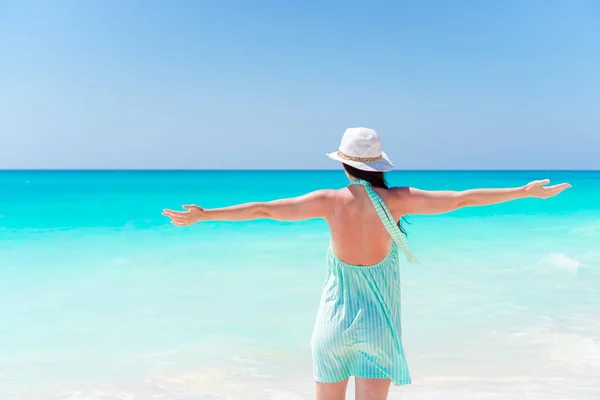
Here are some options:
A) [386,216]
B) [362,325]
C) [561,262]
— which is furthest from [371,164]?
[561,262]

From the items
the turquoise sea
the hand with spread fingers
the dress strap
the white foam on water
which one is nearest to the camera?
the dress strap

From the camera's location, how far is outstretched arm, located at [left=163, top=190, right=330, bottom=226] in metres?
2.31

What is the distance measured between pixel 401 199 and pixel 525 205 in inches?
898

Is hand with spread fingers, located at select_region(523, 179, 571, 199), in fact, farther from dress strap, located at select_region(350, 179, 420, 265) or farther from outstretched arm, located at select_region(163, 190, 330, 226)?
outstretched arm, located at select_region(163, 190, 330, 226)

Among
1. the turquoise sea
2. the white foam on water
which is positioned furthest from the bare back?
the white foam on water

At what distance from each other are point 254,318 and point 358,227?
13.2ft

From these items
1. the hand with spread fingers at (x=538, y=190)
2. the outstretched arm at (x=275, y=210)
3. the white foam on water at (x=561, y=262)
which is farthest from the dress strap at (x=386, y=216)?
the white foam on water at (x=561, y=262)

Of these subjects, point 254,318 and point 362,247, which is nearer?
point 362,247

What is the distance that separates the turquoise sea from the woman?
1778 mm

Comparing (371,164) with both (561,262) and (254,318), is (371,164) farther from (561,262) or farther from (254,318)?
(561,262)

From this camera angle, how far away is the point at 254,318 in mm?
6137

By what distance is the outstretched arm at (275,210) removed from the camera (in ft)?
7.58

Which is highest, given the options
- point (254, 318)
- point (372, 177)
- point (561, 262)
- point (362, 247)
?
point (372, 177)

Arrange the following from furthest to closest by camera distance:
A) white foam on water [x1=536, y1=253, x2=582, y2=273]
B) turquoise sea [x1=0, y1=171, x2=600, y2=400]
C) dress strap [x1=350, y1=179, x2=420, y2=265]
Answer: white foam on water [x1=536, y1=253, x2=582, y2=273] → turquoise sea [x1=0, y1=171, x2=600, y2=400] → dress strap [x1=350, y1=179, x2=420, y2=265]
